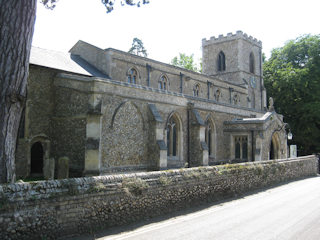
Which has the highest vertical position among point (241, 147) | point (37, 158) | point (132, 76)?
point (132, 76)

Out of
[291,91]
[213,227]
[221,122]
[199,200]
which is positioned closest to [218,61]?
[291,91]

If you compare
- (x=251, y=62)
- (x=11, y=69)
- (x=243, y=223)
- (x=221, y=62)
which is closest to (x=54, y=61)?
(x=11, y=69)

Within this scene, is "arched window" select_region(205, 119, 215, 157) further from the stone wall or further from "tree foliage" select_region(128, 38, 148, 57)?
"tree foliage" select_region(128, 38, 148, 57)

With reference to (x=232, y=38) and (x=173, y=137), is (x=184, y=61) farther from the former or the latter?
(x=173, y=137)

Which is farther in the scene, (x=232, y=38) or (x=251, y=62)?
(x=251, y=62)

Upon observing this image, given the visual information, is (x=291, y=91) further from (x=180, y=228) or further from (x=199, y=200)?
(x=180, y=228)

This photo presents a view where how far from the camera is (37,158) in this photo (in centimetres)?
1595

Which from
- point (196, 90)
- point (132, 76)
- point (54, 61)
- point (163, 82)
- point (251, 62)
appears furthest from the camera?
point (251, 62)

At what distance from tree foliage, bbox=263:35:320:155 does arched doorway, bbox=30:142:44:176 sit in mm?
29287

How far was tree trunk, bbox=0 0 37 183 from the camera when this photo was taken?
23.1 ft

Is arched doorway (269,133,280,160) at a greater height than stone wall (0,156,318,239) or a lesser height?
greater

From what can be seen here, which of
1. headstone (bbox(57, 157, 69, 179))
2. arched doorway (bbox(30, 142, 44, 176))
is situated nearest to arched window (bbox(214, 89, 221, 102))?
arched doorway (bbox(30, 142, 44, 176))

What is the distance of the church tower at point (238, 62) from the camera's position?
37.3 m

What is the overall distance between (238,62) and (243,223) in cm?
3152
